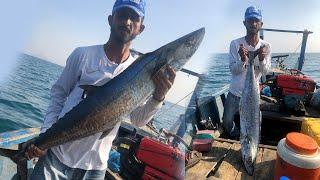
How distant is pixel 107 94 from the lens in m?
2.61

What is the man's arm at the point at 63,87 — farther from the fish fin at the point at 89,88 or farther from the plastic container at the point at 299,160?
the plastic container at the point at 299,160

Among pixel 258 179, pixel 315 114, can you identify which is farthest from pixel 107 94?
pixel 315 114

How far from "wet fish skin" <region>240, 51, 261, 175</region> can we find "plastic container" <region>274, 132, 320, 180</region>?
0.74 metres

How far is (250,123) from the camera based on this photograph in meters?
5.05

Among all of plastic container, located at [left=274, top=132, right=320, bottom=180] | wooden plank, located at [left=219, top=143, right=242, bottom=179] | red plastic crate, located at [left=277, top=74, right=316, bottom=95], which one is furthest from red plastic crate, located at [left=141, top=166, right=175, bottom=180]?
red plastic crate, located at [left=277, top=74, right=316, bottom=95]

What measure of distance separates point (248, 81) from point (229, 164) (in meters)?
1.22

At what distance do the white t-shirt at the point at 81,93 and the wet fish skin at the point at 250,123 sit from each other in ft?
8.27

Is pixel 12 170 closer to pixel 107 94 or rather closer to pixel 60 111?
pixel 60 111

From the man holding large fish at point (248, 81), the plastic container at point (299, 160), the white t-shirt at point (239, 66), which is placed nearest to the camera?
the plastic container at point (299, 160)

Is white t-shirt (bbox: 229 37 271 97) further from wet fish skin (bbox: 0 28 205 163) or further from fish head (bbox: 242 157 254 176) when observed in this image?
wet fish skin (bbox: 0 28 205 163)

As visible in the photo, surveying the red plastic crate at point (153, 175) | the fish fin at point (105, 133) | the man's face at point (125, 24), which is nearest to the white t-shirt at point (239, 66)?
the red plastic crate at point (153, 175)

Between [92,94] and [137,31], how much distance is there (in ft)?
2.08

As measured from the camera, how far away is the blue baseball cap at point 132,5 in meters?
2.78

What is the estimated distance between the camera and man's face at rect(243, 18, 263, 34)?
554 cm
